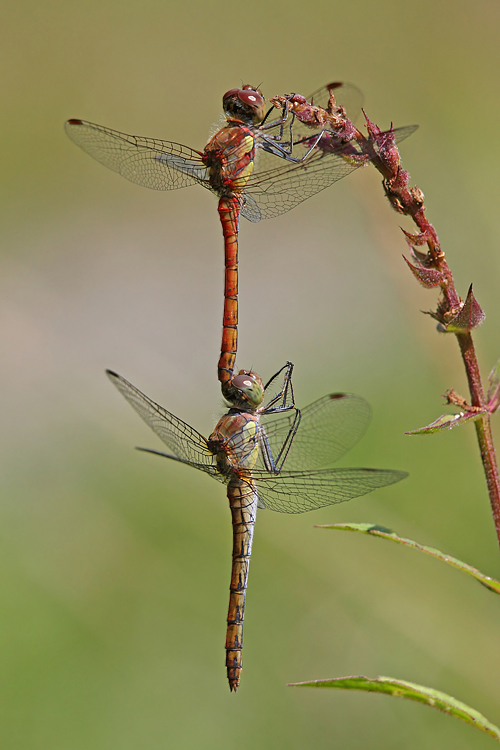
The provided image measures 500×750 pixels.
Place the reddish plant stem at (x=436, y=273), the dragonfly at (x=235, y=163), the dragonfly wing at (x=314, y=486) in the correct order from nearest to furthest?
the reddish plant stem at (x=436, y=273)
the dragonfly wing at (x=314, y=486)
the dragonfly at (x=235, y=163)

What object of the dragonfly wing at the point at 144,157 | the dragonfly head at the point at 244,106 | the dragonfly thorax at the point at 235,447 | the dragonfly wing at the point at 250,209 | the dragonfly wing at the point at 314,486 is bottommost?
the dragonfly wing at the point at 314,486

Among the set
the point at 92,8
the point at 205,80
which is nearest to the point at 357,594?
the point at 205,80

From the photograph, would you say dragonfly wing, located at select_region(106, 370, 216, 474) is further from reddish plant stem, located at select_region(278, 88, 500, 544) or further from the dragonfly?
reddish plant stem, located at select_region(278, 88, 500, 544)

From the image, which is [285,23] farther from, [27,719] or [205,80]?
[27,719]


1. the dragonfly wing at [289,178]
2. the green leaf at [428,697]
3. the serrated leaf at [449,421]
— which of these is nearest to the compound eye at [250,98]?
the dragonfly wing at [289,178]

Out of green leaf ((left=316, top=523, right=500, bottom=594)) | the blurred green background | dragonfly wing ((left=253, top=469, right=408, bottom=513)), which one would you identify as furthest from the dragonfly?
the blurred green background

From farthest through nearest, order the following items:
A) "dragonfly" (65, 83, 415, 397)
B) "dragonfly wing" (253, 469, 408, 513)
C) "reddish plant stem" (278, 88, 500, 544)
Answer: "dragonfly" (65, 83, 415, 397), "dragonfly wing" (253, 469, 408, 513), "reddish plant stem" (278, 88, 500, 544)

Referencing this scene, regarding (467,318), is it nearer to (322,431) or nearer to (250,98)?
(322,431)

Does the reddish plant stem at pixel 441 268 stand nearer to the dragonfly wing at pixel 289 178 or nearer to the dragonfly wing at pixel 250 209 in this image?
the dragonfly wing at pixel 289 178
